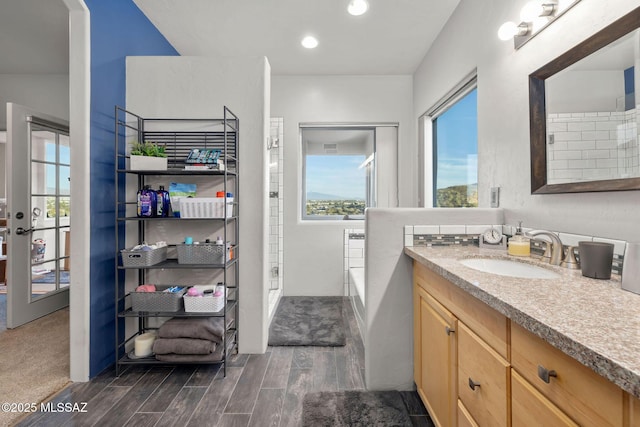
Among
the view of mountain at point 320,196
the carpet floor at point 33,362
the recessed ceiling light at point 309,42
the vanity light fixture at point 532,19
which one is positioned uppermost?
the recessed ceiling light at point 309,42

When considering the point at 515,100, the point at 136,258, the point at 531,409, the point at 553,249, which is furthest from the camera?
the point at 136,258

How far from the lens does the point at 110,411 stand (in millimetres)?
1550

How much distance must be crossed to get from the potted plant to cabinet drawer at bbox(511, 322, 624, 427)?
2049mm

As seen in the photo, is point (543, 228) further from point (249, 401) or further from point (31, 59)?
point (31, 59)

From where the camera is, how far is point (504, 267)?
1.41 meters

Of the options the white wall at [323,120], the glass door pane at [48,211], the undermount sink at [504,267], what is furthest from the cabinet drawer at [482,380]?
the glass door pane at [48,211]

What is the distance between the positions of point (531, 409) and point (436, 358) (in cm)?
64

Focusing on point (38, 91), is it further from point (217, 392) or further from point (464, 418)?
point (464, 418)

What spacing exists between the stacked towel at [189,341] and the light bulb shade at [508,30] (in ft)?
8.16

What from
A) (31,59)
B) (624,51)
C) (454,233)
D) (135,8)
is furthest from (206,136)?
(31,59)

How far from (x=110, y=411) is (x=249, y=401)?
716 mm

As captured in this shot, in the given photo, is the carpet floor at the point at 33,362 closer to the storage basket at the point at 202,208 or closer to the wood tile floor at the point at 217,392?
the wood tile floor at the point at 217,392

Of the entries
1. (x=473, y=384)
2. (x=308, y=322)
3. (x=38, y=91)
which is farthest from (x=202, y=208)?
(x=38, y=91)

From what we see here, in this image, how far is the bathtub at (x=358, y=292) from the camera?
8.05 feet
